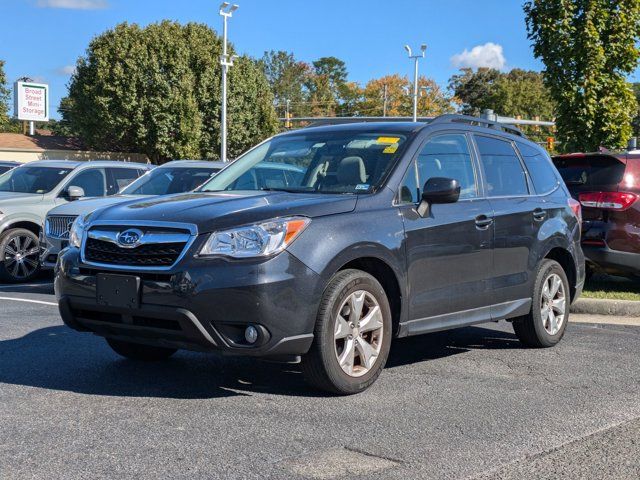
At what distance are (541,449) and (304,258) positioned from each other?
5.53 ft

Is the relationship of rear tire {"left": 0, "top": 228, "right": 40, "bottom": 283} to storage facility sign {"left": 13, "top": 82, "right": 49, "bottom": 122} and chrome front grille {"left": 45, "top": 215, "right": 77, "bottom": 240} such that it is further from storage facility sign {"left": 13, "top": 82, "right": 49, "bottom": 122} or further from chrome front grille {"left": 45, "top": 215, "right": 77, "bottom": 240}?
storage facility sign {"left": 13, "top": 82, "right": 49, "bottom": 122}

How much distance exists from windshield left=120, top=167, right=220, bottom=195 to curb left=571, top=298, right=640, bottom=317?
5032 millimetres

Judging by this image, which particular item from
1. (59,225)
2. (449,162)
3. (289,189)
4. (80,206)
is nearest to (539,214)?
(449,162)

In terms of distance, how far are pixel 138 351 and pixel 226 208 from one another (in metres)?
1.73

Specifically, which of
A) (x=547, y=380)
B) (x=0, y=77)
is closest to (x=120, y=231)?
(x=547, y=380)

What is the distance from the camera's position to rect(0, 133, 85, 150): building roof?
53156 mm

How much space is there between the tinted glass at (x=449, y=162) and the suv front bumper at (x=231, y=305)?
Answer: 1569mm

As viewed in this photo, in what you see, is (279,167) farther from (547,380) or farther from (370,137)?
(547,380)

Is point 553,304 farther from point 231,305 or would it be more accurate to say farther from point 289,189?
point 231,305

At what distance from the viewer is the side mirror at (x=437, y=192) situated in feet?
18.6

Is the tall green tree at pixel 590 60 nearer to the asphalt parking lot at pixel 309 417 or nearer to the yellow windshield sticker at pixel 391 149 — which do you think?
the asphalt parking lot at pixel 309 417

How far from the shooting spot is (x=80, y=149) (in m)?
54.9

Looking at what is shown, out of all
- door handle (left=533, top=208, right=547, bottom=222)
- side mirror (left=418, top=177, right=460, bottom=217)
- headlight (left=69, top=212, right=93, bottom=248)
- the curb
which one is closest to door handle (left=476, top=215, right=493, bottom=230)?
side mirror (left=418, top=177, right=460, bottom=217)

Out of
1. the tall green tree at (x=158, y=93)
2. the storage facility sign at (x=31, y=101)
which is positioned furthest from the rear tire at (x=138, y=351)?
the storage facility sign at (x=31, y=101)
